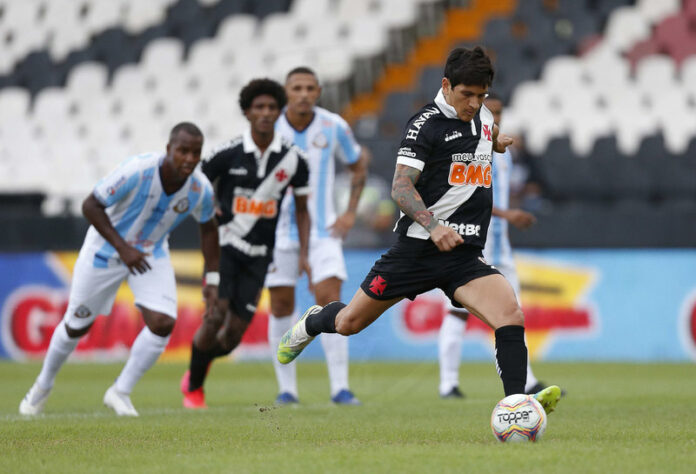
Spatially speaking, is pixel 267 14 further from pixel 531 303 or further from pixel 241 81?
pixel 531 303

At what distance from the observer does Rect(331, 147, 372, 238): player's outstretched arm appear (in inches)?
389

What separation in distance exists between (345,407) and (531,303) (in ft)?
22.0

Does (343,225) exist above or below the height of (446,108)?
below

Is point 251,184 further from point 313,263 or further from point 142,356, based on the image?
point 142,356

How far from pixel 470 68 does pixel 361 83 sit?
15.4 meters

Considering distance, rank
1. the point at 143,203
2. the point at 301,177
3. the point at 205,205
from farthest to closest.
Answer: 1. the point at 301,177
2. the point at 205,205
3. the point at 143,203

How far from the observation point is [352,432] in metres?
6.89

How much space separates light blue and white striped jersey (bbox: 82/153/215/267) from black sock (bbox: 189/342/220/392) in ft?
3.52

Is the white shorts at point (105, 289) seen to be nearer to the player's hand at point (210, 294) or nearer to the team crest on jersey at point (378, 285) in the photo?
the player's hand at point (210, 294)

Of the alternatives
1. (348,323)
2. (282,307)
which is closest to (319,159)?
(282,307)

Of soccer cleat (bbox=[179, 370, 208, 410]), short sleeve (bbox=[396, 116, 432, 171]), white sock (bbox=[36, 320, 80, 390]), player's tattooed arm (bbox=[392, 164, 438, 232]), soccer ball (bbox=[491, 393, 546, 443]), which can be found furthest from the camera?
soccer cleat (bbox=[179, 370, 208, 410])

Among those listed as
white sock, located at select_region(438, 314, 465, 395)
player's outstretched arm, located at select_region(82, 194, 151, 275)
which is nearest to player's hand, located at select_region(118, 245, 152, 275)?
player's outstretched arm, located at select_region(82, 194, 151, 275)

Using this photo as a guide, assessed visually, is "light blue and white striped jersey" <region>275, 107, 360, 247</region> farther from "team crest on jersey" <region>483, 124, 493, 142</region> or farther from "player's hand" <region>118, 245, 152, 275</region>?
"team crest on jersey" <region>483, 124, 493, 142</region>

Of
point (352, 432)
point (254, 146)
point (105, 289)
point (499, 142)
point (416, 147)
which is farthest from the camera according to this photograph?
point (254, 146)
